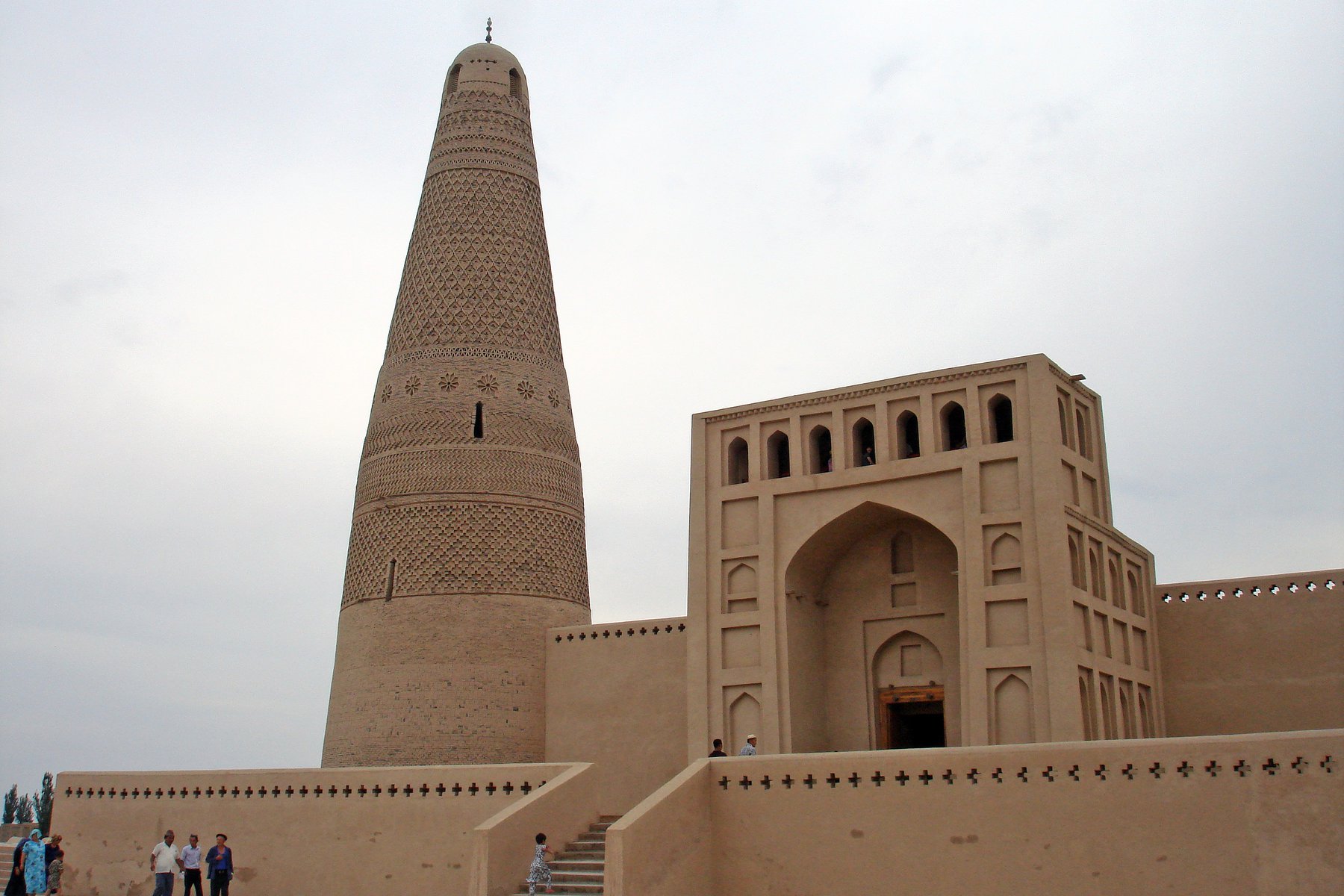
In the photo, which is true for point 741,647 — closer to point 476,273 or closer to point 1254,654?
point 1254,654

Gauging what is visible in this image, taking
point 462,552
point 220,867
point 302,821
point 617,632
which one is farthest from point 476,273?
point 220,867

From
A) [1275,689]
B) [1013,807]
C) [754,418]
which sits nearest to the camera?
[1013,807]

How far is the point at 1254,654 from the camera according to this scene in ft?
43.4

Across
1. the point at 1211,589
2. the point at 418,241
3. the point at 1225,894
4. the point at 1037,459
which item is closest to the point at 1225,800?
the point at 1225,894

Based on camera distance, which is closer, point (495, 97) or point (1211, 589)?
point (1211, 589)

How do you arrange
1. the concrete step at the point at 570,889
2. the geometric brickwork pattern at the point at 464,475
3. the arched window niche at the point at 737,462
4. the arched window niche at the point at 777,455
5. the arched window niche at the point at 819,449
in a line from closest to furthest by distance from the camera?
the concrete step at the point at 570,889
the arched window niche at the point at 819,449
the arched window niche at the point at 777,455
the arched window niche at the point at 737,462
the geometric brickwork pattern at the point at 464,475

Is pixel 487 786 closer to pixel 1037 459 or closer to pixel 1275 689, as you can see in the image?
pixel 1037 459

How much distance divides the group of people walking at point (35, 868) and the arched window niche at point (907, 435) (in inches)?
333

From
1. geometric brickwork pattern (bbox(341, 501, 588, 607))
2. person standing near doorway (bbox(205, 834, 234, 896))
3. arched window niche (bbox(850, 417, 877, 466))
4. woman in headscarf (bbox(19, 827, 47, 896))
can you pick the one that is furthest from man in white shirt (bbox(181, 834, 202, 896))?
arched window niche (bbox(850, 417, 877, 466))

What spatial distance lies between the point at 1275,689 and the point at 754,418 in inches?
224

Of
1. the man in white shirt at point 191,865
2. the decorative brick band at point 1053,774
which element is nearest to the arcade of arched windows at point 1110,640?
the decorative brick band at point 1053,774

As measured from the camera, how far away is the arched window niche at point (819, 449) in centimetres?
1418

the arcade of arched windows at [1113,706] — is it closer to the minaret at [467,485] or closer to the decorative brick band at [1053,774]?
the decorative brick band at [1053,774]

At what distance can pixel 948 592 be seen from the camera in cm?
1366
